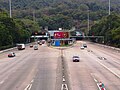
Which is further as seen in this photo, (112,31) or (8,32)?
(112,31)

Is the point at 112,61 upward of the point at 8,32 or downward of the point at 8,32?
downward

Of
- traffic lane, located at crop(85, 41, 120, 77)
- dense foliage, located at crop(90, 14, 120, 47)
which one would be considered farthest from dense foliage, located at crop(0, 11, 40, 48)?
traffic lane, located at crop(85, 41, 120, 77)

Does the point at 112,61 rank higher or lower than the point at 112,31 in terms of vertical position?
lower

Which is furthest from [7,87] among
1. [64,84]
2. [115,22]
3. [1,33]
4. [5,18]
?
[115,22]

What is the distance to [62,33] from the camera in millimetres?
165375

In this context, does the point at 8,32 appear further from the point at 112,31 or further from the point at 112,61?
the point at 112,61

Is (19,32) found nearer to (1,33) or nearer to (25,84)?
(1,33)

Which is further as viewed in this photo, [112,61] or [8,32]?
[8,32]

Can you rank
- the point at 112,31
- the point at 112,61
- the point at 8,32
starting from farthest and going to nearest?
the point at 112,31 < the point at 8,32 < the point at 112,61

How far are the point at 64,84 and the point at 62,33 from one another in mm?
129192

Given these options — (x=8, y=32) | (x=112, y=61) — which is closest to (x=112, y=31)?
(x=8, y=32)

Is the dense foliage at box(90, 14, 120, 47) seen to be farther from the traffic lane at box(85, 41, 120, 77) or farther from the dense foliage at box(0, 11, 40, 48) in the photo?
the traffic lane at box(85, 41, 120, 77)

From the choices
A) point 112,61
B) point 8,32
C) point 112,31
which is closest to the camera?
point 112,61

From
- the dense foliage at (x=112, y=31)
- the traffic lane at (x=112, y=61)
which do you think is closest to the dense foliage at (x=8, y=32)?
the dense foliage at (x=112, y=31)
